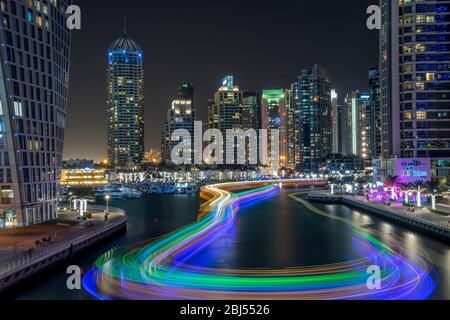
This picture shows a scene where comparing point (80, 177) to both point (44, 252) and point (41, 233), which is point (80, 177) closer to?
point (41, 233)

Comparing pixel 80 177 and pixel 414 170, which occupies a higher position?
pixel 414 170

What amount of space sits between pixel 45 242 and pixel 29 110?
58.3 ft

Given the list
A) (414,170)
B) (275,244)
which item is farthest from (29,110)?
(414,170)

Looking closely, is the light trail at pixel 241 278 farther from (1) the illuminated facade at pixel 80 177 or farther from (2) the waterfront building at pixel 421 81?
(1) the illuminated facade at pixel 80 177

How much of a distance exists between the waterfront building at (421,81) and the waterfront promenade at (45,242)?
6840 centimetres

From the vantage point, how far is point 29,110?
50.5 meters

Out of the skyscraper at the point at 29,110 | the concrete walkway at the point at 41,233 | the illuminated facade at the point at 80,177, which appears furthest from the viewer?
the illuminated facade at the point at 80,177

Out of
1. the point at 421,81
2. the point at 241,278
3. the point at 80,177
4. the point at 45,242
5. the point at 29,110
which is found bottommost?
the point at 241,278

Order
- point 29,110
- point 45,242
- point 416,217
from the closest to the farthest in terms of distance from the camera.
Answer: point 45,242 < point 29,110 < point 416,217

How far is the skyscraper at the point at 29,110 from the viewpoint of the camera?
156 feet

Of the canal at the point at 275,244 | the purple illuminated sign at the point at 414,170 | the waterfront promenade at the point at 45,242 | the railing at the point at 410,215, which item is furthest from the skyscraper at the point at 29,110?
the purple illuminated sign at the point at 414,170

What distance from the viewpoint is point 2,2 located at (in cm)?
4644
